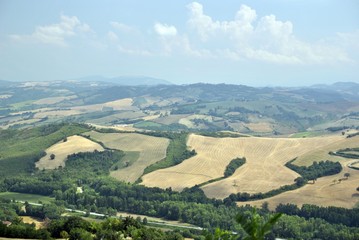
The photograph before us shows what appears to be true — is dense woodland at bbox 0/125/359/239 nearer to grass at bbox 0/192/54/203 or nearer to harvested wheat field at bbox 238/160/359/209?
grass at bbox 0/192/54/203

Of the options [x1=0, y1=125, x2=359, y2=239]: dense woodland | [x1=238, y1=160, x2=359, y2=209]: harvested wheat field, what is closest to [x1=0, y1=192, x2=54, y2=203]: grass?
[x1=0, y1=125, x2=359, y2=239]: dense woodland

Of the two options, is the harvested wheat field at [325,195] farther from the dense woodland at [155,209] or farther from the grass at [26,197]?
the grass at [26,197]

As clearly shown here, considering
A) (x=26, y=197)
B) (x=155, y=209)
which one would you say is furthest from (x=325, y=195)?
(x=26, y=197)

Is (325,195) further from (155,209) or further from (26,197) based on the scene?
(26,197)

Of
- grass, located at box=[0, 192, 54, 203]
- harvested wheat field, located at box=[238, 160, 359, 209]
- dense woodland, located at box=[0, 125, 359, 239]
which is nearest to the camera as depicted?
dense woodland, located at box=[0, 125, 359, 239]

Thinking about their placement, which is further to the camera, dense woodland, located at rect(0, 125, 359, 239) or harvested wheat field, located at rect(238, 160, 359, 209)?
harvested wheat field, located at rect(238, 160, 359, 209)

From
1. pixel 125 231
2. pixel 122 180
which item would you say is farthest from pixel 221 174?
pixel 125 231

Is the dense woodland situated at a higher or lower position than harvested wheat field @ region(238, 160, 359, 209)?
lower

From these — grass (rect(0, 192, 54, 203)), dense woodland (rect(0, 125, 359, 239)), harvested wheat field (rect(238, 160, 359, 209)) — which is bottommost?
grass (rect(0, 192, 54, 203))
